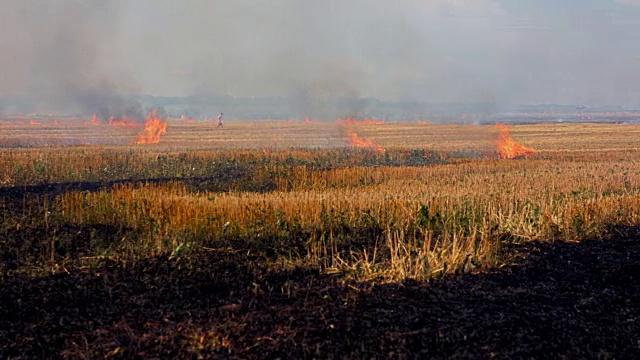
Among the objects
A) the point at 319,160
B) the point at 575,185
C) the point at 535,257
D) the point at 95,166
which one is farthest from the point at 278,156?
the point at 535,257

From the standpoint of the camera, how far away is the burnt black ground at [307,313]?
7.43 meters

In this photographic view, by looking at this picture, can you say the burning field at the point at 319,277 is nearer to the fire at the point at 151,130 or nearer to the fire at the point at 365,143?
the fire at the point at 365,143

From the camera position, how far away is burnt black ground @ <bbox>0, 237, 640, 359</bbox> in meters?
7.43

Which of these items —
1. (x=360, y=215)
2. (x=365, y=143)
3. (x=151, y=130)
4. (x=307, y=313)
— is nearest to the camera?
(x=307, y=313)

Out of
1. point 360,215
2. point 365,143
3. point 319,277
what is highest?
point 360,215

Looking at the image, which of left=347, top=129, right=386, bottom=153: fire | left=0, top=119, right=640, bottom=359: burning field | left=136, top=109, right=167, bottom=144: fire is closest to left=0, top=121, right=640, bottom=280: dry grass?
left=0, top=119, right=640, bottom=359: burning field

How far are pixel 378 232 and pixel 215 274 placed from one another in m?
4.41

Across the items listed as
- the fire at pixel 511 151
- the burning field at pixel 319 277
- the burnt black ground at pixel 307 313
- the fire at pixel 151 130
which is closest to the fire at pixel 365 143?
the fire at pixel 511 151

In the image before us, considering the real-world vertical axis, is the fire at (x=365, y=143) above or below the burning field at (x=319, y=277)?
below

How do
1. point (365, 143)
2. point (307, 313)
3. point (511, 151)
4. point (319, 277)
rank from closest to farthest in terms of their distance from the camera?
1. point (307, 313)
2. point (319, 277)
3. point (511, 151)
4. point (365, 143)

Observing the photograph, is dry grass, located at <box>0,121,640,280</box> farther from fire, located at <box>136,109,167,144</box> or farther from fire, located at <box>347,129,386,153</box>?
fire, located at <box>136,109,167,144</box>

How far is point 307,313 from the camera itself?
8.55m

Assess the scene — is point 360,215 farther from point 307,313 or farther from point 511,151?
point 511,151

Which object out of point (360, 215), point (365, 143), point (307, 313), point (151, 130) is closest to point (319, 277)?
point (307, 313)
